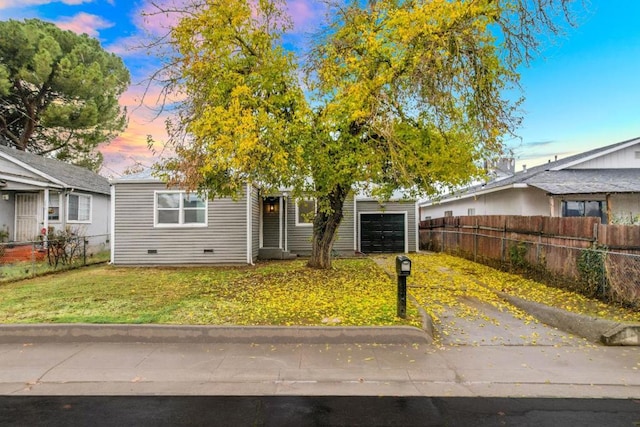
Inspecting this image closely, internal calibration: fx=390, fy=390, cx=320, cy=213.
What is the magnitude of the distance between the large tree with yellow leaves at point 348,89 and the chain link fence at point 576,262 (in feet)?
9.35

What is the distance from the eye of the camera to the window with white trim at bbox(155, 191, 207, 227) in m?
14.7

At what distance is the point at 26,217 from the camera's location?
1673 cm

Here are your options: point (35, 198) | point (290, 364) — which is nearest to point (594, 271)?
point (290, 364)

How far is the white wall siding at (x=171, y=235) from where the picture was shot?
1470 centimetres

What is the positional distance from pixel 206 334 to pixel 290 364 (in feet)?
5.13

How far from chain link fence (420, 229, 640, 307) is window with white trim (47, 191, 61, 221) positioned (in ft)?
58.3

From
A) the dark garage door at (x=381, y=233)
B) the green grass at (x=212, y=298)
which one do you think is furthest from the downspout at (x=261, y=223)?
the dark garage door at (x=381, y=233)

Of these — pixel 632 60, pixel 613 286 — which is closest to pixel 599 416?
pixel 613 286

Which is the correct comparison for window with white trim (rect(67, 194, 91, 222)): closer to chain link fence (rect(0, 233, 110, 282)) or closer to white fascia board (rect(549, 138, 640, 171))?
chain link fence (rect(0, 233, 110, 282))

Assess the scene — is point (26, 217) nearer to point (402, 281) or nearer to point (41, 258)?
point (41, 258)

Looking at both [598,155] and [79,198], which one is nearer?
[598,155]

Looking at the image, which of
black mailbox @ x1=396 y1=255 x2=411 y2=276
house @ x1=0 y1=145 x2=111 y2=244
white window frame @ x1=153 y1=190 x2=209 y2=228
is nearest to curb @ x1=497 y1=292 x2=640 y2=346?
black mailbox @ x1=396 y1=255 x2=411 y2=276

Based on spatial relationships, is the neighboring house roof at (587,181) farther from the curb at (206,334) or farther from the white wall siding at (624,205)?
the curb at (206,334)

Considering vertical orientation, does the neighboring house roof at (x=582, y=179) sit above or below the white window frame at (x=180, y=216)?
above
